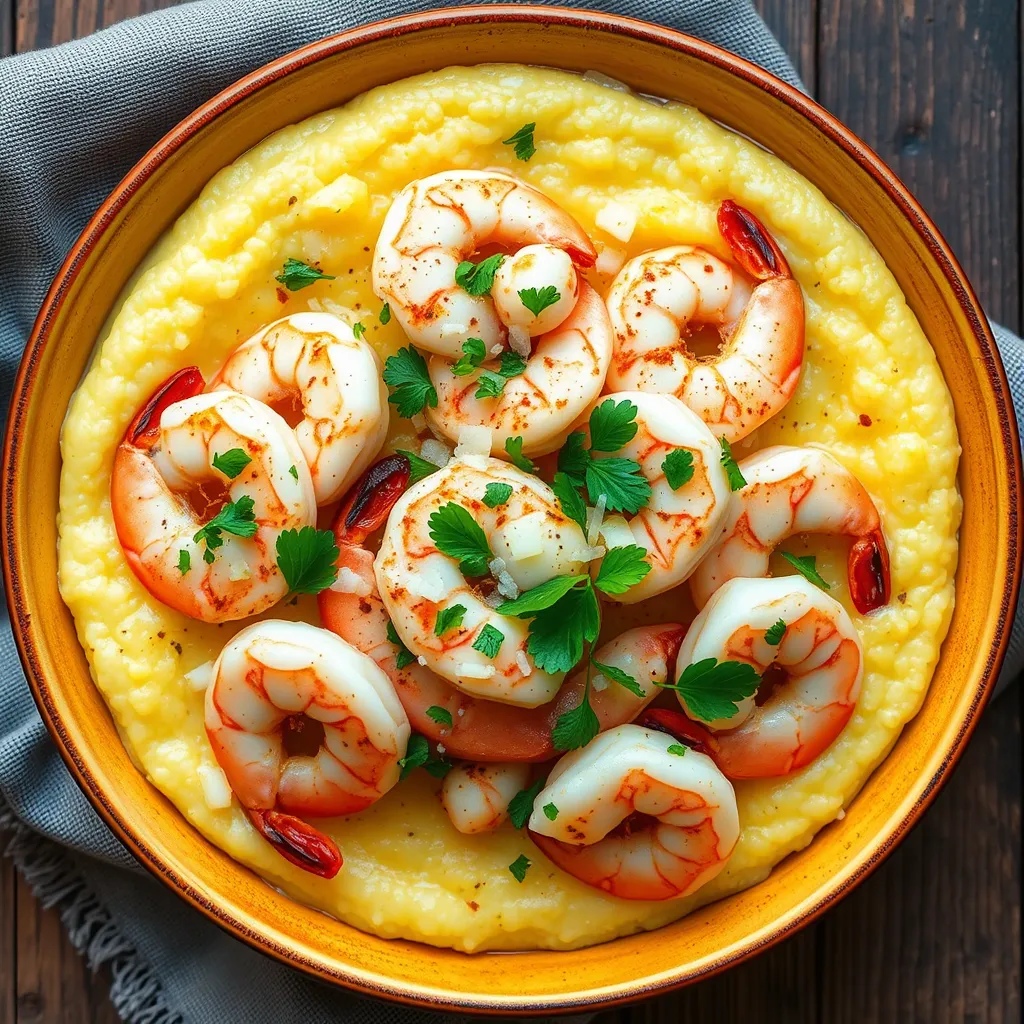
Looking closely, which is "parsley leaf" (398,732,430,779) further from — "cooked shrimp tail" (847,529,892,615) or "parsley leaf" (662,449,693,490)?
"cooked shrimp tail" (847,529,892,615)

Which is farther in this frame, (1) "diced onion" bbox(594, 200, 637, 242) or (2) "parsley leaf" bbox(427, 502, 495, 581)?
(1) "diced onion" bbox(594, 200, 637, 242)

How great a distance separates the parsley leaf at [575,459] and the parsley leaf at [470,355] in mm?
336

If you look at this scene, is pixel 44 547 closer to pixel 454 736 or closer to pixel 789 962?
pixel 454 736

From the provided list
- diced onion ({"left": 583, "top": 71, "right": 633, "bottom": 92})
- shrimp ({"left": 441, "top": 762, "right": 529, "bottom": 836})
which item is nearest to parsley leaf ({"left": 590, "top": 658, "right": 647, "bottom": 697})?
shrimp ({"left": 441, "top": 762, "right": 529, "bottom": 836})

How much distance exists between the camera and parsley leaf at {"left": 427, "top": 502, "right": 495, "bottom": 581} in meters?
2.94

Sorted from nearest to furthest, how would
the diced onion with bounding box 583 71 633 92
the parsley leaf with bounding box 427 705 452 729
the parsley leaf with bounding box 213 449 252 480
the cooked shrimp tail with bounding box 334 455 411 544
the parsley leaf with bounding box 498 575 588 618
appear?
the parsley leaf with bounding box 498 575 588 618 < the parsley leaf with bounding box 213 449 252 480 < the parsley leaf with bounding box 427 705 452 729 < the cooked shrimp tail with bounding box 334 455 411 544 < the diced onion with bounding box 583 71 633 92

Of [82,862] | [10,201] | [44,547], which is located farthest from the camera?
[82,862]

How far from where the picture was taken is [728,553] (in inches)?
127

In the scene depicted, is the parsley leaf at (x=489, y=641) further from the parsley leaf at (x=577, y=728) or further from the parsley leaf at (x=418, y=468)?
the parsley leaf at (x=418, y=468)

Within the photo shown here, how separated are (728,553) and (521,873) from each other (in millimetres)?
1116

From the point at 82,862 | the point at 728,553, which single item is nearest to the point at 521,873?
the point at 728,553

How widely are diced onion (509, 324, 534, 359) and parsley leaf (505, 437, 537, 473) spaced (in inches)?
10.1

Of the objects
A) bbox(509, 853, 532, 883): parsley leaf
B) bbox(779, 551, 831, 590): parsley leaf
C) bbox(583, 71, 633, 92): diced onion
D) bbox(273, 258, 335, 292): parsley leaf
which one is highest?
bbox(583, 71, 633, 92): diced onion

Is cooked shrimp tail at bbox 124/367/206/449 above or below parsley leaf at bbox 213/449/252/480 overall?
below
